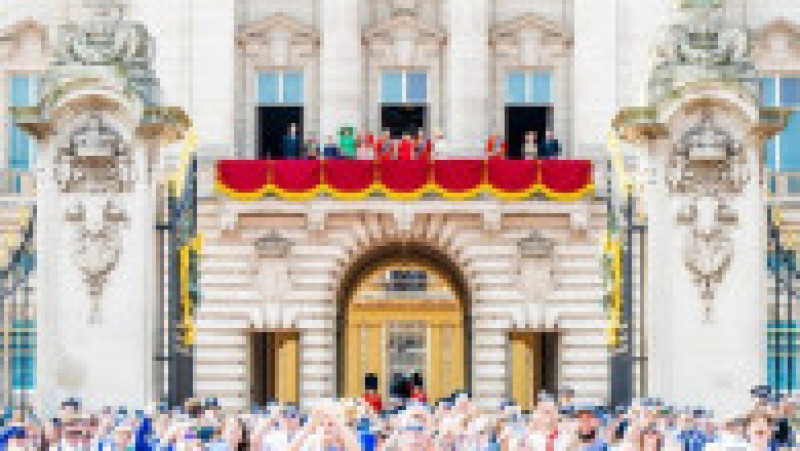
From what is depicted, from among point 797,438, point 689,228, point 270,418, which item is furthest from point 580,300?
point 270,418

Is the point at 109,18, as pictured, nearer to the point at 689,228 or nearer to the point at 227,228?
the point at 689,228

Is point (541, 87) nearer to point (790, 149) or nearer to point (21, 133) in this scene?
point (790, 149)

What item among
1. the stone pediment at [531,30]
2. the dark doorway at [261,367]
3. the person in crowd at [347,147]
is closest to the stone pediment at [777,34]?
the stone pediment at [531,30]

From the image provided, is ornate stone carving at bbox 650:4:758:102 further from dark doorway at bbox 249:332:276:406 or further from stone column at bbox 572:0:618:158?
stone column at bbox 572:0:618:158

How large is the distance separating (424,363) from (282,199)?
74.3 ft

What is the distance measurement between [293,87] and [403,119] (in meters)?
3.09

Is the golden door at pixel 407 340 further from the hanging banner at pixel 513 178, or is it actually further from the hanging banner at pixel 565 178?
the hanging banner at pixel 513 178

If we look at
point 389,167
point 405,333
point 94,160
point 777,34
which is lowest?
point 405,333

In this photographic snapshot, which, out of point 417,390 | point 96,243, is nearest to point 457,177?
point 417,390

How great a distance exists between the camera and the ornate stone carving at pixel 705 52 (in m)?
32.3

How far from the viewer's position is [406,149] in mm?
55719

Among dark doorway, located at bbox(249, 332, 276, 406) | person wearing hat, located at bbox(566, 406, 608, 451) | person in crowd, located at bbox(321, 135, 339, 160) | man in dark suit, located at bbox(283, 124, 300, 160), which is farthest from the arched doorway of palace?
person wearing hat, located at bbox(566, 406, 608, 451)

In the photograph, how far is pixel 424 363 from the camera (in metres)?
77.6

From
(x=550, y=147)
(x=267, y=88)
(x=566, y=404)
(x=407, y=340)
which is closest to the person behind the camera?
(x=566, y=404)
